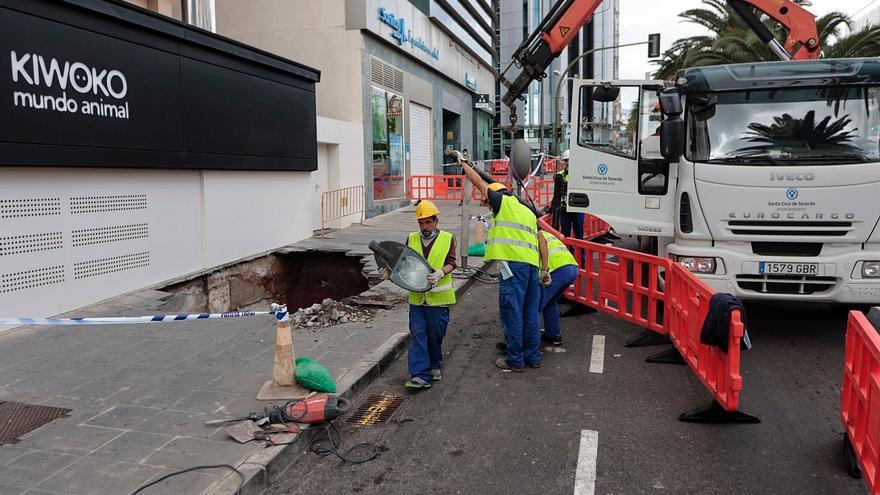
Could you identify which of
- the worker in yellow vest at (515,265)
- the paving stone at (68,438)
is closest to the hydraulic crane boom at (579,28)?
the worker in yellow vest at (515,265)

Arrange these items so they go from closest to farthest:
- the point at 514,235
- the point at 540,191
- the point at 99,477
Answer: the point at 99,477 < the point at 514,235 < the point at 540,191

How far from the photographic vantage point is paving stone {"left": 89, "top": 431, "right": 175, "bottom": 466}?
158 inches

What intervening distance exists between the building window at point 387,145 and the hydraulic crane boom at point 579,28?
9.80 metres

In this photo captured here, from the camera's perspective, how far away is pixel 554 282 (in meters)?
6.36

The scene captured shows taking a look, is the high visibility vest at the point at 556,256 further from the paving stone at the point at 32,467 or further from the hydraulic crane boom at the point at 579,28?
the hydraulic crane boom at the point at 579,28

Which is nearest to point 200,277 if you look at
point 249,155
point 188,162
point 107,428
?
point 188,162

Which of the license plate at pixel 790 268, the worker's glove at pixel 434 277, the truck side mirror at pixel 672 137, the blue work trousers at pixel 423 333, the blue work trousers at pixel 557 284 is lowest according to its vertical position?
the blue work trousers at pixel 423 333

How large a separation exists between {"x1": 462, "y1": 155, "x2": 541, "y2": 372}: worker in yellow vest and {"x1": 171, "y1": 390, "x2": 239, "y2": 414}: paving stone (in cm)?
249

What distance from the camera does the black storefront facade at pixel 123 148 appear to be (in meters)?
7.14

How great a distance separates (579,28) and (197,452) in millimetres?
8947

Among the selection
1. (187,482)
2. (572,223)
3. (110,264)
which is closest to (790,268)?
(187,482)

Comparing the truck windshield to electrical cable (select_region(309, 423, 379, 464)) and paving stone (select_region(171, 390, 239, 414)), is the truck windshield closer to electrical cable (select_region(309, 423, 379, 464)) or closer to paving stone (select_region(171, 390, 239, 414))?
electrical cable (select_region(309, 423, 379, 464))

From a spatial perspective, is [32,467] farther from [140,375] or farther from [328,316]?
[328,316]

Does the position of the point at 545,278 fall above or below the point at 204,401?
above
